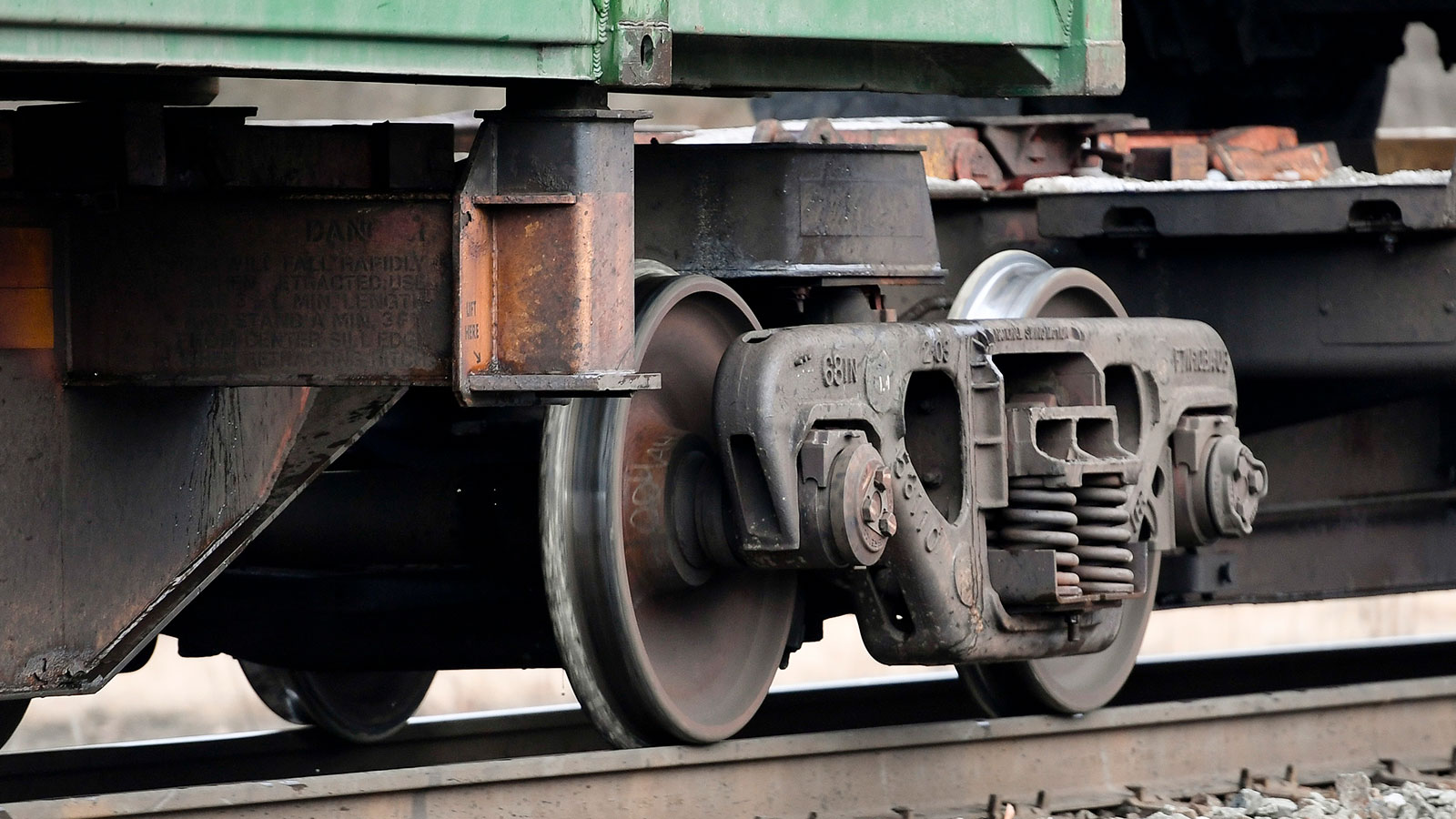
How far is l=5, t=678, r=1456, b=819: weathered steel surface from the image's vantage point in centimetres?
371

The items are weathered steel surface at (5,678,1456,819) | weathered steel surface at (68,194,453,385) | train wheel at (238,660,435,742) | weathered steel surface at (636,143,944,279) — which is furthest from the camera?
train wheel at (238,660,435,742)

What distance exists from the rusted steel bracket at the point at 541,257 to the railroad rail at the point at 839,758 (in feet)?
3.05

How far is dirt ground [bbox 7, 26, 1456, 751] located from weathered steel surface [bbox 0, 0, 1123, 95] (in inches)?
208

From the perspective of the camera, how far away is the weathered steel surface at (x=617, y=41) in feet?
8.39

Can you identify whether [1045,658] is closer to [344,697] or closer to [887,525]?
[887,525]

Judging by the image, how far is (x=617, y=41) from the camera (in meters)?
3.11

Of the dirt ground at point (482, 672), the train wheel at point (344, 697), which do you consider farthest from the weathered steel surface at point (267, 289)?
the dirt ground at point (482, 672)

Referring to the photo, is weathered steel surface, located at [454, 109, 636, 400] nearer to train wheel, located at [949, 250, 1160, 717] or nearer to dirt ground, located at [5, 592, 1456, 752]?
train wheel, located at [949, 250, 1160, 717]

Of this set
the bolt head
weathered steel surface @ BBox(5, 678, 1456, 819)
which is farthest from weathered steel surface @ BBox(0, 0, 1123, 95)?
weathered steel surface @ BBox(5, 678, 1456, 819)

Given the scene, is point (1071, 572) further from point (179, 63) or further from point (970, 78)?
point (179, 63)

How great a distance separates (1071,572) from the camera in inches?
177

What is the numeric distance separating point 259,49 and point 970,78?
167cm

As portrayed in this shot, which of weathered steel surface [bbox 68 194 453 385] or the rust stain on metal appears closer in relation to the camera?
weathered steel surface [bbox 68 194 453 385]

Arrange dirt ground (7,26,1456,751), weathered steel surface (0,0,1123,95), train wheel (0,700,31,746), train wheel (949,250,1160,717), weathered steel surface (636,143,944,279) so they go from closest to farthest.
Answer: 1. weathered steel surface (0,0,1123,95)
2. weathered steel surface (636,143,944,279)
3. train wheel (949,250,1160,717)
4. train wheel (0,700,31,746)
5. dirt ground (7,26,1456,751)
